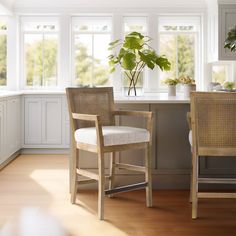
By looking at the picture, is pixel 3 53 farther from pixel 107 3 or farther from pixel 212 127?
pixel 212 127

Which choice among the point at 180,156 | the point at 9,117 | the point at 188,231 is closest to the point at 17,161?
the point at 9,117

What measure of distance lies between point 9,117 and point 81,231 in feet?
10.6

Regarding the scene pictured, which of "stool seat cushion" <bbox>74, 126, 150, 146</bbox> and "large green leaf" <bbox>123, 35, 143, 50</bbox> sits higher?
"large green leaf" <bbox>123, 35, 143, 50</bbox>

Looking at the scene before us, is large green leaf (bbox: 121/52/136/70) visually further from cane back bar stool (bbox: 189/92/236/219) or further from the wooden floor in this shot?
cane back bar stool (bbox: 189/92/236/219)

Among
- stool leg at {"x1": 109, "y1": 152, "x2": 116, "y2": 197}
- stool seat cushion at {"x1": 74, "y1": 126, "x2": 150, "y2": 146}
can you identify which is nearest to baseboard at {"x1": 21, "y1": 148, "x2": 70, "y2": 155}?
stool leg at {"x1": 109, "y1": 152, "x2": 116, "y2": 197}

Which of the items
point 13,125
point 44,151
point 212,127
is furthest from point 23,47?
point 212,127

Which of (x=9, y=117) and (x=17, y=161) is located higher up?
(x=9, y=117)

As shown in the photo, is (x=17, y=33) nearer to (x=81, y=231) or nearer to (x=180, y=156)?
(x=180, y=156)

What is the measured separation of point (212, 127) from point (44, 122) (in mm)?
3987

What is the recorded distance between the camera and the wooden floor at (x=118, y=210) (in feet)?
10.5

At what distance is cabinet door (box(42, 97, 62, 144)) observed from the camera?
6980 millimetres

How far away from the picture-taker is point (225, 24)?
679 cm

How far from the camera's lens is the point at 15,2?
7262 millimetres

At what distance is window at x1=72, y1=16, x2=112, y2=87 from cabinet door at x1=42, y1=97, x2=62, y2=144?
0.73m
